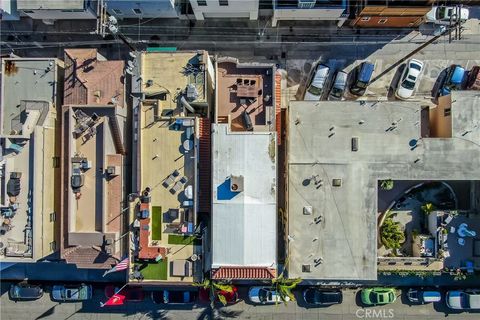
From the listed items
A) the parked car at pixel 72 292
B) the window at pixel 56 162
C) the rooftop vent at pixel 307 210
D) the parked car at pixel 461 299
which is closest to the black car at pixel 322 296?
the rooftop vent at pixel 307 210

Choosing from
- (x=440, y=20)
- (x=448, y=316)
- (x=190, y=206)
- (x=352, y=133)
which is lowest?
(x=448, y=316)

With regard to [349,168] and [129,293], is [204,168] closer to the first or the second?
[349,168]

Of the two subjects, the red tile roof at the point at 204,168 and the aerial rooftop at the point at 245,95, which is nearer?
the aerial rooftop at the point at 245,95

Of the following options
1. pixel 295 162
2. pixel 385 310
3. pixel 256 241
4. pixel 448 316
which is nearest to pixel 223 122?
pixel 295 162

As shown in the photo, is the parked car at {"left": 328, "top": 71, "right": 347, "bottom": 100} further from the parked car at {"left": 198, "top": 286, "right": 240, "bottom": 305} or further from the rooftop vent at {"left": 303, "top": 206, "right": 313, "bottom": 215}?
the parked car at {"left": 198, "top": 286, "right": 240, "bottom": 305}

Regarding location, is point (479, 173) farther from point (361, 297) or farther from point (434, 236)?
point (361, 297)

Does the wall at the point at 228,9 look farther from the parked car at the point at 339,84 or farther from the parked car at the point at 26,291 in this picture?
the parked car at the point at 26,291

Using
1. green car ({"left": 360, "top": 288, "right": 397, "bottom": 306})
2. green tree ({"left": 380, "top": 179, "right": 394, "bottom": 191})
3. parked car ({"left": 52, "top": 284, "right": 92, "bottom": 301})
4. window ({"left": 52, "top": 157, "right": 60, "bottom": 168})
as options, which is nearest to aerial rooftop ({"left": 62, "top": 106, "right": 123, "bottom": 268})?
window ({"left": 52, "top": 157, "right": 60, "bottom": 168})
